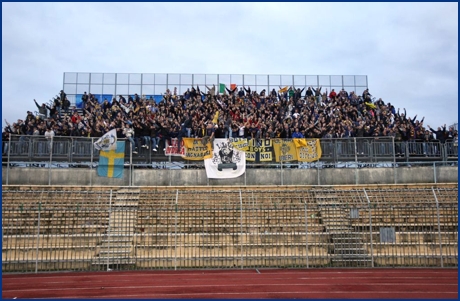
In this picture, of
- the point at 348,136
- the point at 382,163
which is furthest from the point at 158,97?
the point at 382,163

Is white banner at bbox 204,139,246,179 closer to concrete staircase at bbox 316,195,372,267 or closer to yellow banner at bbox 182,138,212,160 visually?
yellow banner at bbox 182,138,212,160

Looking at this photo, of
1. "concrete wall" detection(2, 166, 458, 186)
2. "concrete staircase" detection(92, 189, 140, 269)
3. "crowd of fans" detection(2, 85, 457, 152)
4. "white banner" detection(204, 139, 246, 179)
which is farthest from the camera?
"crowd of fans" detection(2, 85, 457, 152)

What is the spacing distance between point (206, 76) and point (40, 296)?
29.4 meters

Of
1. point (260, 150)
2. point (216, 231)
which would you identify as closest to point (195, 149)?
point (260, 150)

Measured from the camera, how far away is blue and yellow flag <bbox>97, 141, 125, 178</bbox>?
20641mm

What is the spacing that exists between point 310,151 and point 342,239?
17.2 feet

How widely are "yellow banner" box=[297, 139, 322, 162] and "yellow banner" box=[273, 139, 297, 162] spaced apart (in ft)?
0.96

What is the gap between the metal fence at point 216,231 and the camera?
1695cm

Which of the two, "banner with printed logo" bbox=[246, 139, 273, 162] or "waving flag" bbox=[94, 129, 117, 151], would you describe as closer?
"waving flag" bbox=[94, 129, 117, 151]

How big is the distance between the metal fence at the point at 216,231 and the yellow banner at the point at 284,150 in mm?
2474

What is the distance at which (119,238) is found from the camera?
17.5 metres

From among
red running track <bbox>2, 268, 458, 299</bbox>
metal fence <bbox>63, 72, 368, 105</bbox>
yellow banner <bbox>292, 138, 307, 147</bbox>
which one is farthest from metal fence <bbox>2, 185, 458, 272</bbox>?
metal fence <bbox>63, 72, 368, 105</bbox>

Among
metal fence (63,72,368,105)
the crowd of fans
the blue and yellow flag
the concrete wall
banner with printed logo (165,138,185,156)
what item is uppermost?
metal fence (63,72,368,105)

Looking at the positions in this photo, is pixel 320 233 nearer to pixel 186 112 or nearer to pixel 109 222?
pixel 109 222
